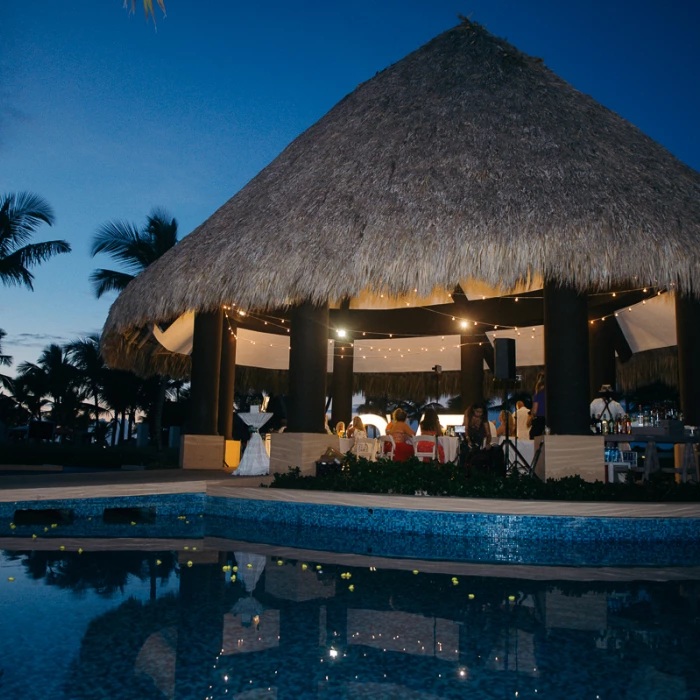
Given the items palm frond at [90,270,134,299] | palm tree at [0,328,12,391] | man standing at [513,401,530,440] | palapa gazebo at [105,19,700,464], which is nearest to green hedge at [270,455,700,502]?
palapa gazebo at [105,19,700,464]

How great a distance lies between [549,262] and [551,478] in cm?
219

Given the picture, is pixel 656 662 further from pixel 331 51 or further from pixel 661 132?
pixel 661 132

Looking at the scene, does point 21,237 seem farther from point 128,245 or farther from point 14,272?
point 128,245

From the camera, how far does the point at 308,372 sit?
8.23 meters

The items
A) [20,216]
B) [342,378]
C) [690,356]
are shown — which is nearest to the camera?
[690,356]

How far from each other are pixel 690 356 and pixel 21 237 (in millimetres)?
15780

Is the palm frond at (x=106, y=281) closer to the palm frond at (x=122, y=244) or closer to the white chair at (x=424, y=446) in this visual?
the palm frond at (x=122, y=244)

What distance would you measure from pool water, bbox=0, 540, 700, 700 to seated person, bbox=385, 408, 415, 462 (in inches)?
174

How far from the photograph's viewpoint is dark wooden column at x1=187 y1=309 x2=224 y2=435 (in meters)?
10.3

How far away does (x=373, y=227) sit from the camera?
25.0 feet

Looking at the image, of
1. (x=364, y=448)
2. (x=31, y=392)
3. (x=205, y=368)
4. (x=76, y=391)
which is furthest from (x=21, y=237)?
(x=31, y=392)

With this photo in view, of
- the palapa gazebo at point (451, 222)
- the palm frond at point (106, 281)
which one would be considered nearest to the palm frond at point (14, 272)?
the palm frond at point (106, 281)

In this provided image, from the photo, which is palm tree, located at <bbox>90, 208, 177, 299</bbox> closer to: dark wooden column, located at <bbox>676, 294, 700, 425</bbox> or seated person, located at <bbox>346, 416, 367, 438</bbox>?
seated person, located at <bbox>346, 416, 367, 438</bbox>

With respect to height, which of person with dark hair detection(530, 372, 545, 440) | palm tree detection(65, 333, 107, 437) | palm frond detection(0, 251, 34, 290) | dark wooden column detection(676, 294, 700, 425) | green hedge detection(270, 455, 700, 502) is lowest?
green hedge detection(270, 455, 700, 502)
